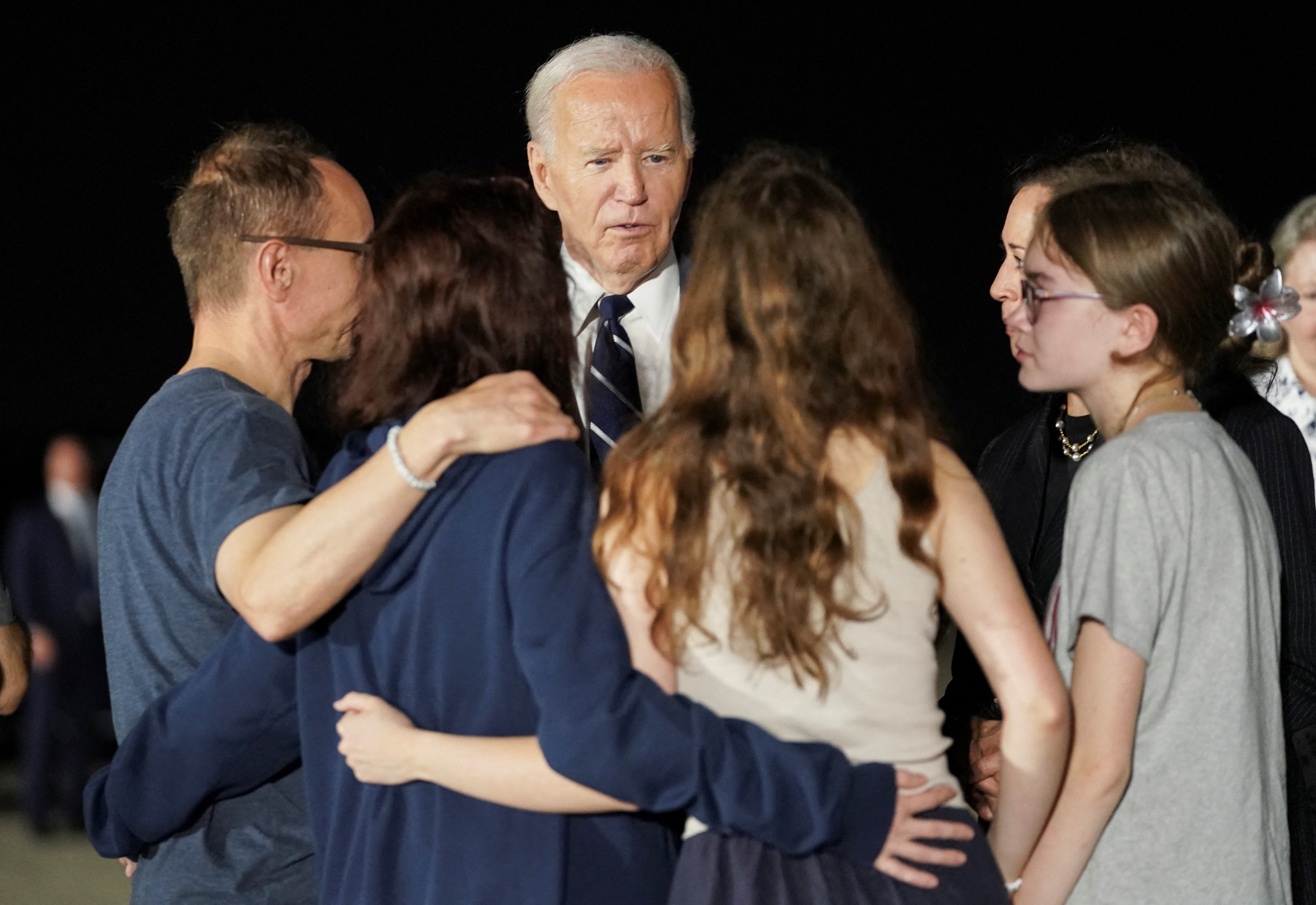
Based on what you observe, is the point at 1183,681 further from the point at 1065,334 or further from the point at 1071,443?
the point at 1071,443

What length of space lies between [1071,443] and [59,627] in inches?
212

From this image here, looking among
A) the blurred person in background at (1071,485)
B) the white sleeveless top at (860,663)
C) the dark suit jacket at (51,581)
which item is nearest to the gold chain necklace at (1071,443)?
the blurred person in background at (1071,485)

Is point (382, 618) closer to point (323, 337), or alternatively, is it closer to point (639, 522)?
point (639, 522)

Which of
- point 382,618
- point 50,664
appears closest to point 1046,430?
Answer: point 382,618

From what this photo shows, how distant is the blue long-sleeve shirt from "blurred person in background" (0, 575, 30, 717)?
122cm

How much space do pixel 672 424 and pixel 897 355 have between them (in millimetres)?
242

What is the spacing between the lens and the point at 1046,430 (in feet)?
7.11

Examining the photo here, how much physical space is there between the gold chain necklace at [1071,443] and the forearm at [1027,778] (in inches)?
31.3

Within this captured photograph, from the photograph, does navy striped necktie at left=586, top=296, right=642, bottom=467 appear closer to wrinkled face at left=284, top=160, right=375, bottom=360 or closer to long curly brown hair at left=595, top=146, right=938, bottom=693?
wrinkled face at left=284, top=160, right=375, bottom=360

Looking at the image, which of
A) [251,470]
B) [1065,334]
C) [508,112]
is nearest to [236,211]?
[251,470]

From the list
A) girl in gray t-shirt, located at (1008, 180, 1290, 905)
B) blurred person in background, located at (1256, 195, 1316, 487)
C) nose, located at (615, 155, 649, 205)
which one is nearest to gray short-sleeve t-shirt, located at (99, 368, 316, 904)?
nose, located at (615, 155, 649, 205)

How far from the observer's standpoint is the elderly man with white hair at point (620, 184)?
228cm

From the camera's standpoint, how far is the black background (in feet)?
20.0

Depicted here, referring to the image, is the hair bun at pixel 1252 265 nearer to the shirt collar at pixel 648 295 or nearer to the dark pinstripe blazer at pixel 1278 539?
the dark pinstripe blazer at pixel 1278 539
